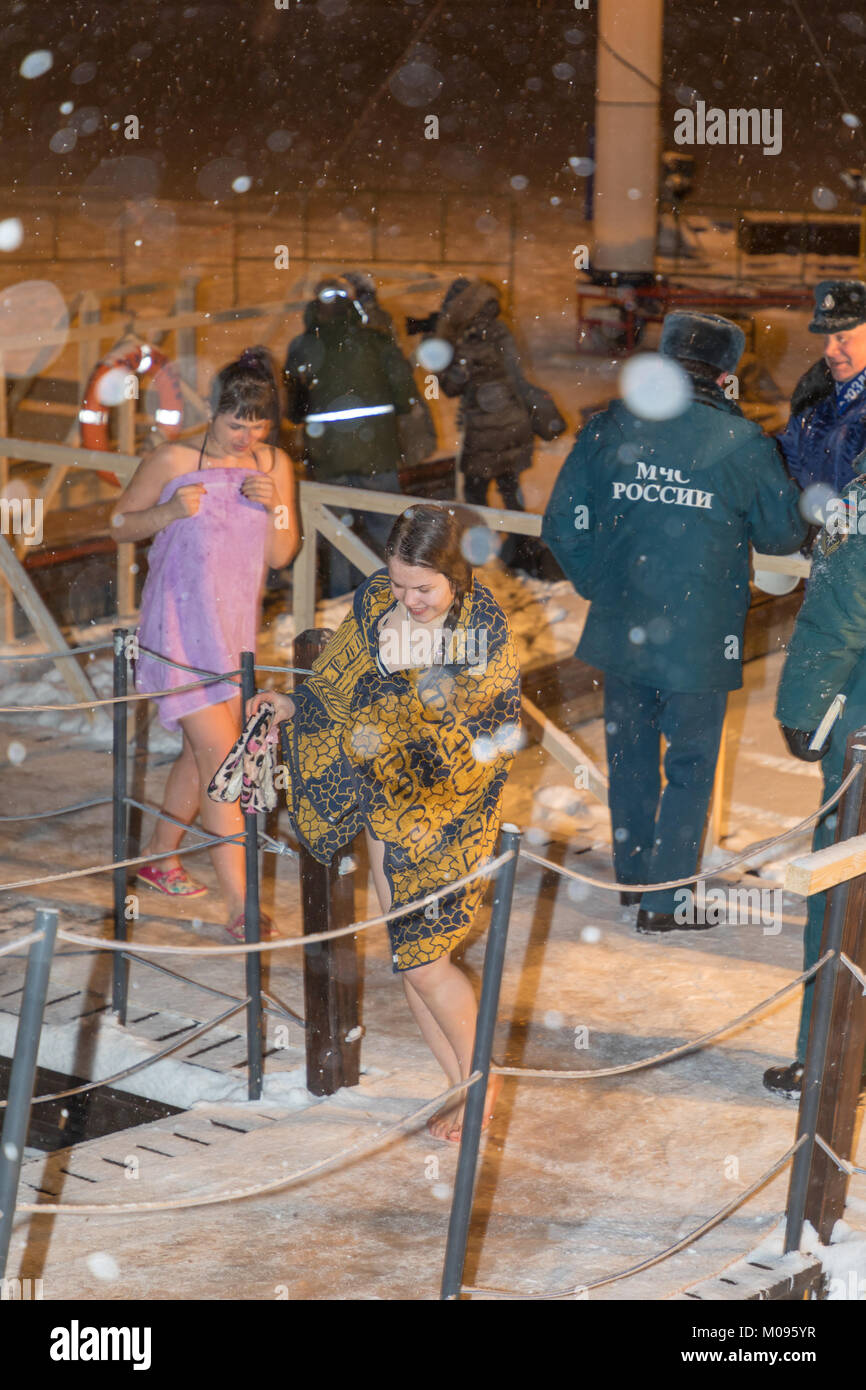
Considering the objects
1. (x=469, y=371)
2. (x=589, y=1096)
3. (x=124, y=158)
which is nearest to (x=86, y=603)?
(x=469, y=371)

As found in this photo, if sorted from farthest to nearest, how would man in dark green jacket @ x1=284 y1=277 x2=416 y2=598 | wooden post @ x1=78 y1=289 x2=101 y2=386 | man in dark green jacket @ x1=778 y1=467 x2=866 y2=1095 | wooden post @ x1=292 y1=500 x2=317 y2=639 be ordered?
wooden post @ x1=78 y1=289 x2=101 y2=386, man in dark green jacket @ x1=284 y1=277 x2=416 y2=598, wooden post @ x1=292 y1=500 x2=317 y2=639, man in dark green jacket @ x1=778 y1=467 x2=866 y2=1095

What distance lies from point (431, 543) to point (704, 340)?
157 centimetres

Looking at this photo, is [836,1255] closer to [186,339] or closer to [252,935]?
[252,935]

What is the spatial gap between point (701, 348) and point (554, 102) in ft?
111

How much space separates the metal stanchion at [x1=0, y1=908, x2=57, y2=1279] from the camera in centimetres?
266

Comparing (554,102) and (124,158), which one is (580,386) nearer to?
(124,158)

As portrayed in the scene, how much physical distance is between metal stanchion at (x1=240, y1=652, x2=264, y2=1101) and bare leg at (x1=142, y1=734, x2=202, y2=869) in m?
1.00

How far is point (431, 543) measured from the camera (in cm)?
369

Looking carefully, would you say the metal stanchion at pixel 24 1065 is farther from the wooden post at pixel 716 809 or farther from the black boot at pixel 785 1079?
the wooden post at pixel 716 809

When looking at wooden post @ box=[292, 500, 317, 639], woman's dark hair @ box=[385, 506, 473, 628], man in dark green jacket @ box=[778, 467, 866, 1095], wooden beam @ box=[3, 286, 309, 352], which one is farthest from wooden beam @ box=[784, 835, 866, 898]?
wooden beam @ box=[3, 286, 309, 352]

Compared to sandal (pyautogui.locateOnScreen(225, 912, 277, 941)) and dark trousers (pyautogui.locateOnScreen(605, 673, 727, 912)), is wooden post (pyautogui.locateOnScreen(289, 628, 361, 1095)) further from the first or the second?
dark trousers (pyautogui.locateOnScreen(605, 673, 727, 912))

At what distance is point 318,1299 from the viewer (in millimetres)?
3387

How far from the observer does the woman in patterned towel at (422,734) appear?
12.4 feet

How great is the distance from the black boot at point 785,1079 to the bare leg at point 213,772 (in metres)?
1.73
